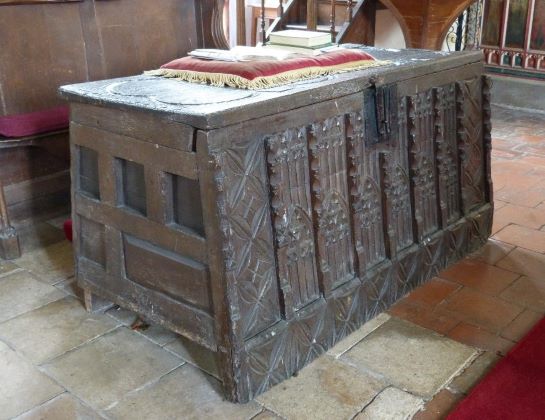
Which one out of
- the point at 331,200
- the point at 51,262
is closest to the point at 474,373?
the point at 331,200

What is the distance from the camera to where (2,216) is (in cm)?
311

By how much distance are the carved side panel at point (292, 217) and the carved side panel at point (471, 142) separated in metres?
1.01

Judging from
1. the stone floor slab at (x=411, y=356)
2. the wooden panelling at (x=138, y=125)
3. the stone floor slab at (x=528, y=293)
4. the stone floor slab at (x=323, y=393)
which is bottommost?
the stone floor slab at (x=323, y=393)

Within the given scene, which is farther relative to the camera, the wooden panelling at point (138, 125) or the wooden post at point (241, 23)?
the wooden post at point (241, 23)

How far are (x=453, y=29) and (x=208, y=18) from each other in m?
3.30

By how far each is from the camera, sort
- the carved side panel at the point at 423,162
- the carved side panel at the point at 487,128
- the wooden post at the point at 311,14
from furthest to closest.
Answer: the wooden post at the point at 311,14
the carved side panel at the point at 487,128
the carved side panel at the point at 423,162

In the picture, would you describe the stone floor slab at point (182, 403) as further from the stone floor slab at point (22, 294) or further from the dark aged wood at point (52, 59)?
the dark aged wood at point (52, 59)

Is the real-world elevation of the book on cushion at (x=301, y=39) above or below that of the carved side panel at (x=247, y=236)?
above

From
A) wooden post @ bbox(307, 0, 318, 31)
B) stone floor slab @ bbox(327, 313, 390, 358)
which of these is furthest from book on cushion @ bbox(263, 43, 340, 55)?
wooden post @ bbox(307, 0, 318, 31)

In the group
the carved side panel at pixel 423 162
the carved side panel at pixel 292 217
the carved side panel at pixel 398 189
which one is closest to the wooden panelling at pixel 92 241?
the carved side panel at pixel 292 217

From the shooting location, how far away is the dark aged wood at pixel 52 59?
132 inches

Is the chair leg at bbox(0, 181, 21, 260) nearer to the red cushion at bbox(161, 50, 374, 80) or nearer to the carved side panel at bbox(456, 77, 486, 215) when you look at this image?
the red cushion at bbox(161, 50, 374, 80)

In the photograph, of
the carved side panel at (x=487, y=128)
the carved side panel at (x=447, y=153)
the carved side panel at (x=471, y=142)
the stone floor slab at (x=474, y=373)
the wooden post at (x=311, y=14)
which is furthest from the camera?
the wooden post at (x=311, y=14)

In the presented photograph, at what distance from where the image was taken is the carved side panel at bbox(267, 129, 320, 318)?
209 cm
